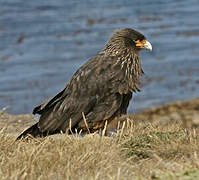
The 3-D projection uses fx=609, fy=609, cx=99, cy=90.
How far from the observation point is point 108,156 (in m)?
5.37

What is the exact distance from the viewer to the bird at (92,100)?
6.93 metres

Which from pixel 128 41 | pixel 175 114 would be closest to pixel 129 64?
pixel 128 41

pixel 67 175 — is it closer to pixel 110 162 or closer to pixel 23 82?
pixel 110 162

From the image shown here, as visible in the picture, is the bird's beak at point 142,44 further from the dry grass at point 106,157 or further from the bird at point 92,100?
the dry grass at point 106,157

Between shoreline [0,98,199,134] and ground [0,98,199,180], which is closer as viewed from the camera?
ground [0,98,199,180]

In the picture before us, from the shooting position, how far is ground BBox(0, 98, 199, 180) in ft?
15.8

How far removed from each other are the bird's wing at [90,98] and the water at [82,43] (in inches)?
263

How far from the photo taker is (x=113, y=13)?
82.3 feet

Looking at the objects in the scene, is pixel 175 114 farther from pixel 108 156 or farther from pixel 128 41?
pixel 108 156

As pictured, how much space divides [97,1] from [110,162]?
936 inches

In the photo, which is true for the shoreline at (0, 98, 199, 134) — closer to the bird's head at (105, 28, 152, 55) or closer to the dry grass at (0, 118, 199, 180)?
the bird's head at (105, 28, 152, 55)

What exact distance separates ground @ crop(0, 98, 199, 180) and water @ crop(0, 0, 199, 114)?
789cm

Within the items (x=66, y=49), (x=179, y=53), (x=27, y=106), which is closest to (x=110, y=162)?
(x=27, y=106)

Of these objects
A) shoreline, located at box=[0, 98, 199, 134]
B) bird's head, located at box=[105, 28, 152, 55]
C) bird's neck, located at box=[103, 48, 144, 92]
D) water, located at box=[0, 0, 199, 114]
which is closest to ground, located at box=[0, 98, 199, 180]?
bird's neck, located at box=[103, 48, 144, 92]
